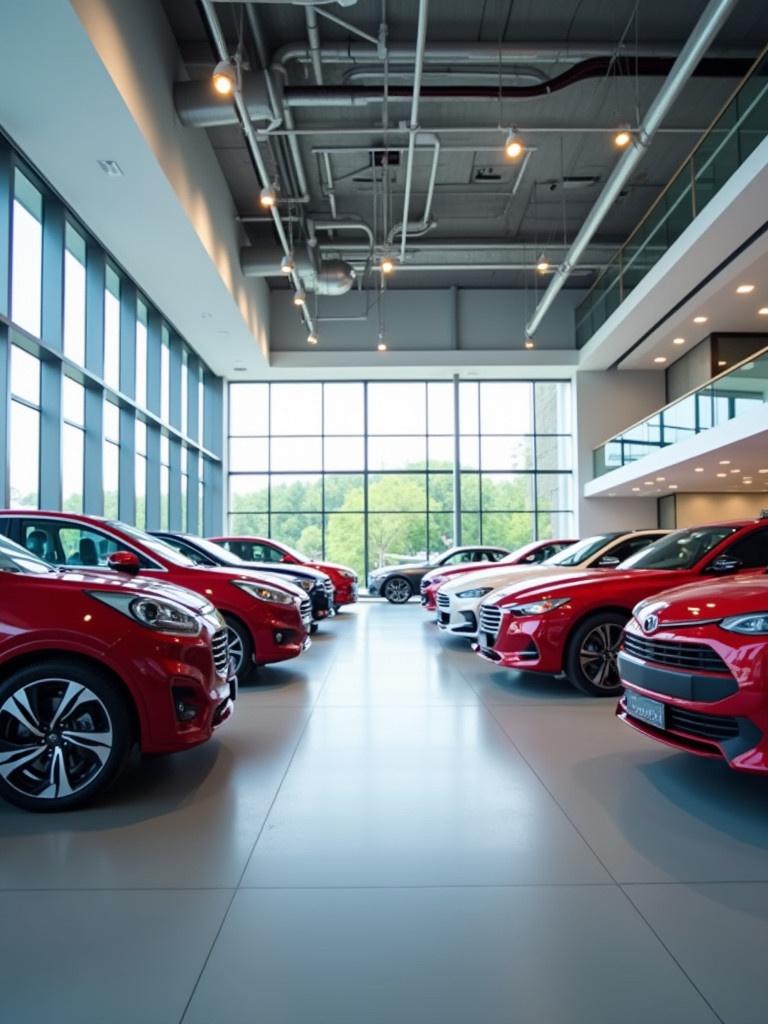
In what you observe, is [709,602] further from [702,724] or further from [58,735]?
[58,735]

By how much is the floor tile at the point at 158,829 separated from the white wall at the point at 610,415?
717 inches

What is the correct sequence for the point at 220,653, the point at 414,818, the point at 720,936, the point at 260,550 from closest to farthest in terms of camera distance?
the point at 720,936, the point at 414,818, the point at 220,653, the point at 260,550

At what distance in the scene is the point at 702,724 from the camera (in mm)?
3385

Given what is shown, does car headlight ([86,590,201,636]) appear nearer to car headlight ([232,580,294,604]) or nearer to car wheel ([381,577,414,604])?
car headlight ([232,580,294,604])

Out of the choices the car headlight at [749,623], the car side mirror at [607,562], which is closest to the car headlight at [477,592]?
the car side mirror at [607,562]

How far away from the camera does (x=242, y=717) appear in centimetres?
531

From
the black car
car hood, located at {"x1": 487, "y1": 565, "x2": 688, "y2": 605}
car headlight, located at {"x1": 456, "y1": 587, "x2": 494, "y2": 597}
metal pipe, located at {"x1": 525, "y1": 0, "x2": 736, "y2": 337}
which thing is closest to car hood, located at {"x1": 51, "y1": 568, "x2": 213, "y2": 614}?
car hood, located at {"x1": 487, "y1": 565, "x2": 688, "y2": 605}

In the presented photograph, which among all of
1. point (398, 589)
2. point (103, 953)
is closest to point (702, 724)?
point (103, 953)

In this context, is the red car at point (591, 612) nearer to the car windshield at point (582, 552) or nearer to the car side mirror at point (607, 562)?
the car side mirror at point (607, 562)

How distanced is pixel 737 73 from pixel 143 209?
9.71 metres

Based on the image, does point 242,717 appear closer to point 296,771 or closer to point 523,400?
point 296,771

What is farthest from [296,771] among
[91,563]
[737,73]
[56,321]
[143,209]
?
[737,73]

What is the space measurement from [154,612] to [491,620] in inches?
135

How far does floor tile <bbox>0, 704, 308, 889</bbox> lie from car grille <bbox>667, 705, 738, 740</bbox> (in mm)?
2158
